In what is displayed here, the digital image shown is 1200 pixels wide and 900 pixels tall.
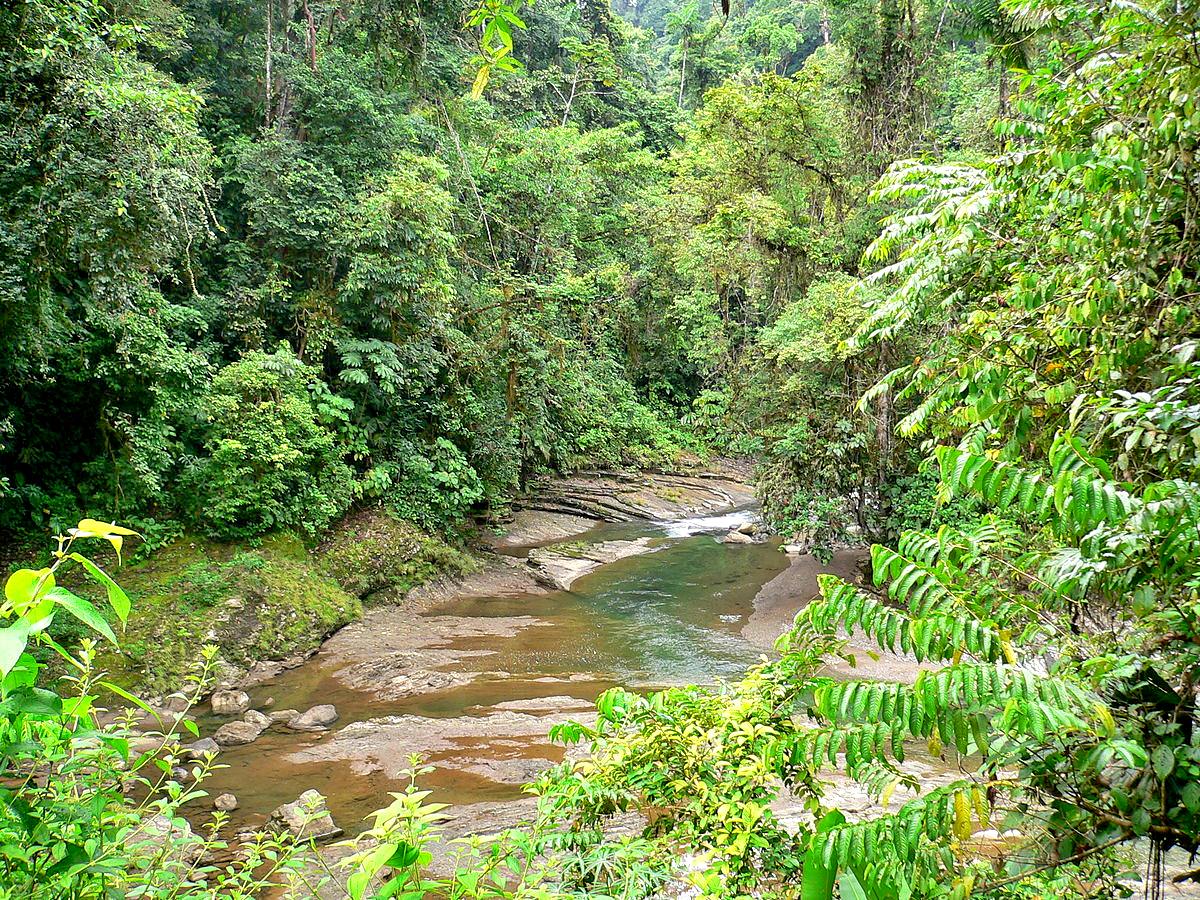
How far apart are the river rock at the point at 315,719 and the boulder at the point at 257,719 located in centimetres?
25

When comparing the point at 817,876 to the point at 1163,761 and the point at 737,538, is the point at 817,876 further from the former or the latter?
the point at 737,538

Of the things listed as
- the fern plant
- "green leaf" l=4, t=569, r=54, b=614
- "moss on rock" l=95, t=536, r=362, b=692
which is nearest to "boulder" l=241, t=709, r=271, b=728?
"moss on rock" l=95, t=536, r=362, b=692

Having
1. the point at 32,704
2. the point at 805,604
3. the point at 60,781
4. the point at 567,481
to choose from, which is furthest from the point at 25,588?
the point at 567,481

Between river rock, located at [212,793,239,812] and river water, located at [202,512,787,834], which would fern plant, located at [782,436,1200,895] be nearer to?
river water, located at [202,512,787,834]

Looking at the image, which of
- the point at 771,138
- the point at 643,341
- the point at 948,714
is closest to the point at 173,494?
the point at 948,714

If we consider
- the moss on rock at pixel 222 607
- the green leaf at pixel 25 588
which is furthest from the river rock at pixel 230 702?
the green leaf at pixel 25 588

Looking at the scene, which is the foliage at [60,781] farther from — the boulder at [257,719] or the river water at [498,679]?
the boulder at [257,719]

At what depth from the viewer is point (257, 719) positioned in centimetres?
786

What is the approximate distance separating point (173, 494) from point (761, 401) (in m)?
9.78

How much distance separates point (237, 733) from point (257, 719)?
1.21 ft

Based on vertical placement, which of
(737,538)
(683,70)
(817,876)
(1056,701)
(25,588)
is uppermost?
(683,70)

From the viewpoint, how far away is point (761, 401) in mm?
12742

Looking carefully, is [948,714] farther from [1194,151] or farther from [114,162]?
[114,162]

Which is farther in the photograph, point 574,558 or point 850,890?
point 574,558
